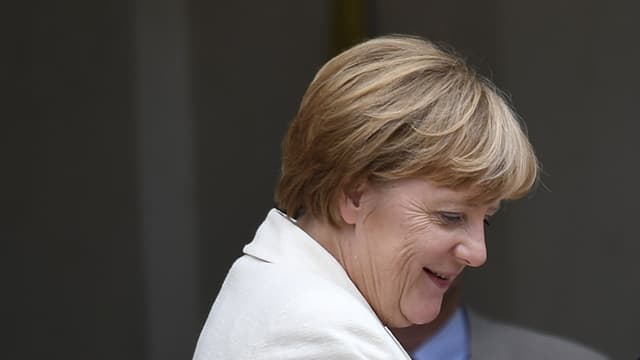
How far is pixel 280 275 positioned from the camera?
1812 mm

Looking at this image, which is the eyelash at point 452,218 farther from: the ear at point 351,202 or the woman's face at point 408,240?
the ear at point 351,202

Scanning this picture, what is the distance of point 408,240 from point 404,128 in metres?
0.16

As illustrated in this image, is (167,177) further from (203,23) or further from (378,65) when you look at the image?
(378,65)

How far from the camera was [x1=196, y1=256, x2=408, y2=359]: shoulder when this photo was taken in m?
1.70

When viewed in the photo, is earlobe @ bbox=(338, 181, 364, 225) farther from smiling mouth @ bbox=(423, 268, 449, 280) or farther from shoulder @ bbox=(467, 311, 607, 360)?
shoulder @ bbox=(467, 311, 607, 360)

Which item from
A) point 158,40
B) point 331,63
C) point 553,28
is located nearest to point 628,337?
point 553,28

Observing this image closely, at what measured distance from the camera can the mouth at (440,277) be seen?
191cm

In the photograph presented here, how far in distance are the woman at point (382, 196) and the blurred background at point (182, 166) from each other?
104 inches

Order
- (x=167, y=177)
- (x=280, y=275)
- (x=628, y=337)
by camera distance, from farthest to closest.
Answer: (x=167, y=177) → (x=628, y=337) → (x=280, y=275)

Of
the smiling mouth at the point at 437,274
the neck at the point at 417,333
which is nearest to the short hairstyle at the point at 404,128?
the smiling mouth at the point at 437,274

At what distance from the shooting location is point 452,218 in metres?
1.87

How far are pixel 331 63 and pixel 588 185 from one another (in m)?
2.76

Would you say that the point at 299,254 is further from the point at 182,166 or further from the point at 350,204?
the point at 182,166

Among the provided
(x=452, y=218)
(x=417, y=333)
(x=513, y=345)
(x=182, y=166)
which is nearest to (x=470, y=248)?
(x=452, y=218)
